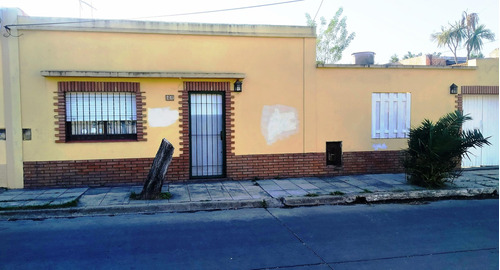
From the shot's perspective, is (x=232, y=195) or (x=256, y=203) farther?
(x=232, y=195)

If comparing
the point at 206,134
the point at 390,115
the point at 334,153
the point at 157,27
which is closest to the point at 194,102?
the point at 206,134

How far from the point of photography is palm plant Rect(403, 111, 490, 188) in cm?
803

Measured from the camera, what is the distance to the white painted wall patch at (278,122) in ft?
30.5

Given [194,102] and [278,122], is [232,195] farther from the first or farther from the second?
[194,102]

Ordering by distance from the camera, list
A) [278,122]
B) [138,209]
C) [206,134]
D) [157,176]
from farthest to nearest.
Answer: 1. [278,122]
2. [206,134]
3. [157,176]
4. [138,209]

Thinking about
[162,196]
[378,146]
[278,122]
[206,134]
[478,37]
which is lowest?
[162,196]

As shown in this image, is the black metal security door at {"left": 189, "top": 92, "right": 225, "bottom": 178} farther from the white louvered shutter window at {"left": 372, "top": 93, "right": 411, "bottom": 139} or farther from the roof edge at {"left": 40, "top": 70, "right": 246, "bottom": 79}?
the white louvered shutter window at {"left": 372, "top": 93, "right": 411, "bottom": 139}

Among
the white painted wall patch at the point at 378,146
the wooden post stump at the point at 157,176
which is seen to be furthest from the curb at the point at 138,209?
the white painted wall patch at the point at 378,146

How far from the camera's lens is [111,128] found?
865cm

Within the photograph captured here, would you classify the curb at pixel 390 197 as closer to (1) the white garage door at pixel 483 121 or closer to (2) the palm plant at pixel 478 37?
(1) the white garage door at pixel 483 121

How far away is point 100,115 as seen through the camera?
28.0 feet

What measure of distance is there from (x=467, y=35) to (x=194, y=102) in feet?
84.4

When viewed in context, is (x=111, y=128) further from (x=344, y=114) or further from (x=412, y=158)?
(x=412, y=158)

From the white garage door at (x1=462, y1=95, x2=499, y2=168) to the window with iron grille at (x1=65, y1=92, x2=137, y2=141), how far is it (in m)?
9.45
